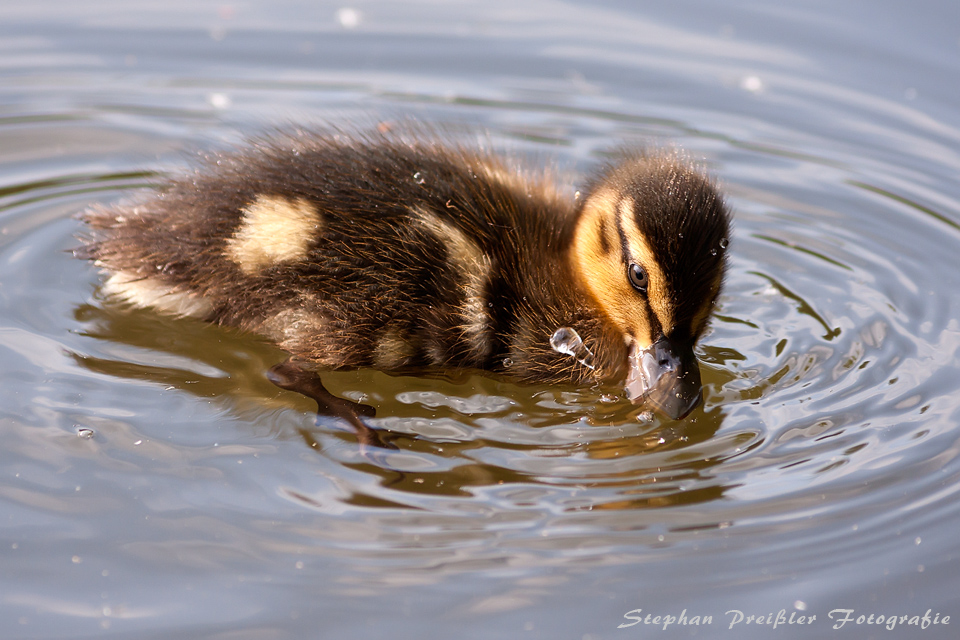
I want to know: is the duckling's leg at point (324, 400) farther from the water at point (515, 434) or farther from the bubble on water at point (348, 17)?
the bubble on water at point (348, 17)

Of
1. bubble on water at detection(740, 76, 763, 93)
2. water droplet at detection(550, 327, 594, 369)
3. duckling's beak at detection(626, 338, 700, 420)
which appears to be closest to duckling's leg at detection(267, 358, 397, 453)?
water droplet at detection(550, 327, 594, 369)

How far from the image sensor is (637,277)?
2.82 meters

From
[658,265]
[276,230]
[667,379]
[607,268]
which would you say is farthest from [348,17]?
[667,379]

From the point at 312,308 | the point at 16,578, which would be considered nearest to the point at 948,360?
the point at 312,308

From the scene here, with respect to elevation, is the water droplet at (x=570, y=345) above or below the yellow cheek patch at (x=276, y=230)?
below

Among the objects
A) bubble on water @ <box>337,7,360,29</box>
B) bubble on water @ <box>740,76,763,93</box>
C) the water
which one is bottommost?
the water

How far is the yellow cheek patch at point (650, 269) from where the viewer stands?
8.96 ft

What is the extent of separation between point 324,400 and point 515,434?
1.75 feet

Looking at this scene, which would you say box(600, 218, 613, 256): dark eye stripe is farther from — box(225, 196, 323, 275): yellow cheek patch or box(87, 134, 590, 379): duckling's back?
box(225, 196, 323, 275): yellow cheek patch

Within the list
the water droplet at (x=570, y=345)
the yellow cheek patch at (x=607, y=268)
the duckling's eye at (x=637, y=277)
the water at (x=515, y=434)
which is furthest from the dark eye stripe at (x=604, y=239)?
the water at (x=515, y=434)

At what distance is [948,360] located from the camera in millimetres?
3152

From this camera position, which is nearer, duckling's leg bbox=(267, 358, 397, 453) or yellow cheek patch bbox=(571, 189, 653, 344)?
duckling's leg bbox=(267, 358, 397, 453)

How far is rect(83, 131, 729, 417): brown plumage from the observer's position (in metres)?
2.78

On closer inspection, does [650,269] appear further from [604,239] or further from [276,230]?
[276,230]
